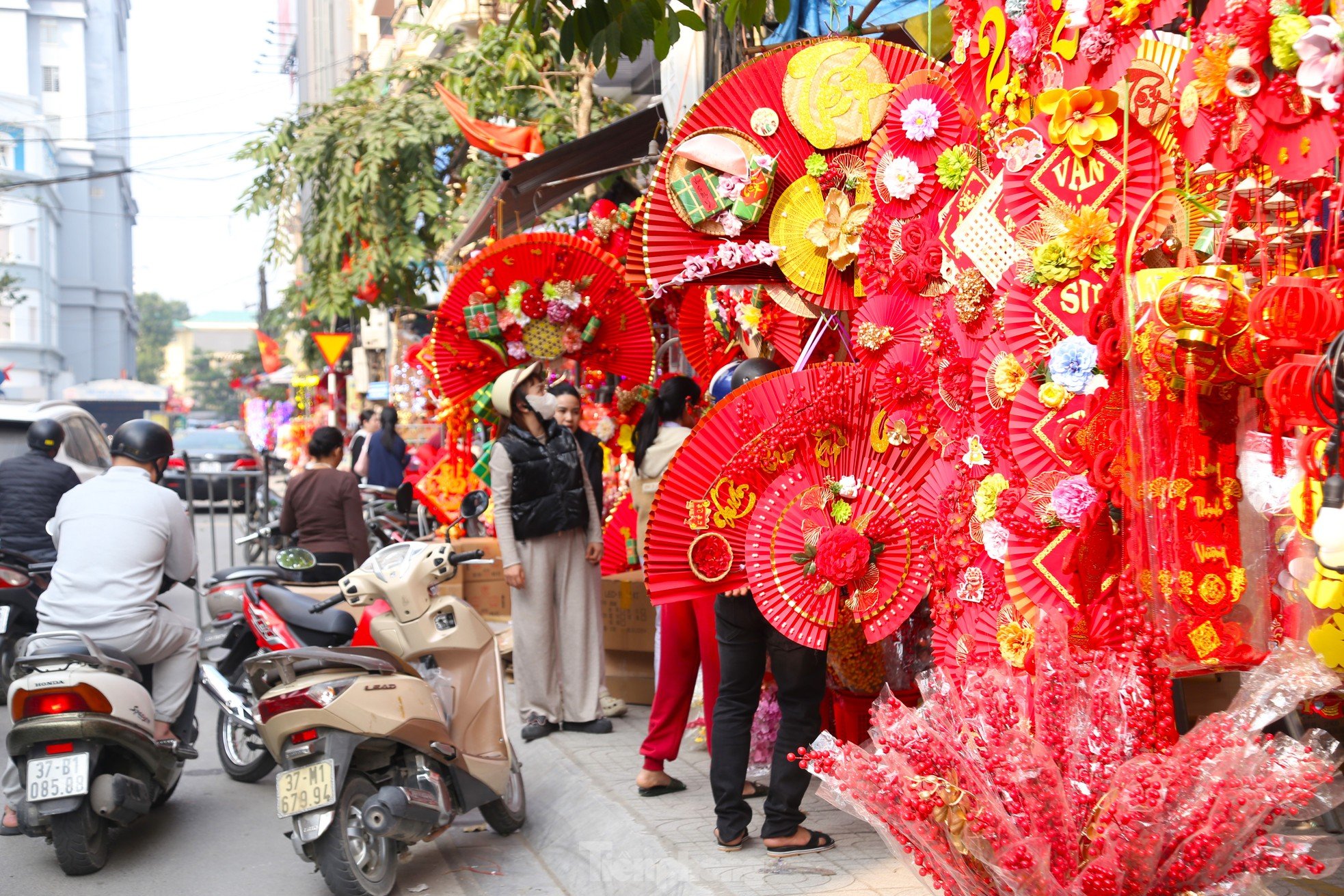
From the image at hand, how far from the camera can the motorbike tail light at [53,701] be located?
4.94m

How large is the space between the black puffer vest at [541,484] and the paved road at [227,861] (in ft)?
4.70

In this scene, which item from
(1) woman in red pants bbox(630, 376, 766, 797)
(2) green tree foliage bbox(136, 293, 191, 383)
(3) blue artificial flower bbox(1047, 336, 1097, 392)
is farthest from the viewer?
(2) green tree foliage bbox(136, 293, 191, 383)

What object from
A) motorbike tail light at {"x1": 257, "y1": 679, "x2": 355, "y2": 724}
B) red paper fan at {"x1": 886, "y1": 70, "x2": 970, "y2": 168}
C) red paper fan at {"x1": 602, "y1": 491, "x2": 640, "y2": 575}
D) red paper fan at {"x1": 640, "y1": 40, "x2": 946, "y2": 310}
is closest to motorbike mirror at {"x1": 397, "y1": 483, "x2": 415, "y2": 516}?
red paper fan at {"x1": 602, "y1": 491, "x2": 640, "y2": 575}

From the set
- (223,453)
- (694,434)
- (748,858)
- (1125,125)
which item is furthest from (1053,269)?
(223,453)

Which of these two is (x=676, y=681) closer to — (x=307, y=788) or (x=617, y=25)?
(x=307, y=788)

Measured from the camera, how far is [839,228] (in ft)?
14.5

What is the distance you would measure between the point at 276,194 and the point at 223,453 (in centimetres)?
1458

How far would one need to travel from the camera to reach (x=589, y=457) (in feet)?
23.4

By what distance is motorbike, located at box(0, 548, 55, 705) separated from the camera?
310 inches

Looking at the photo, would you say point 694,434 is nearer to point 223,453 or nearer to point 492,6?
point 492,6

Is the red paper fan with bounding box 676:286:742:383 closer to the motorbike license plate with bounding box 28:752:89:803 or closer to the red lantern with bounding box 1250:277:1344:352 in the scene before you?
the motorbike license plate with bounding box 28:752:89:803

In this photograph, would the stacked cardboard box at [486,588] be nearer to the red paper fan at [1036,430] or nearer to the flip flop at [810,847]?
the flip flop at [810,847]

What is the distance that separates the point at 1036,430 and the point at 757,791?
8.49 ft

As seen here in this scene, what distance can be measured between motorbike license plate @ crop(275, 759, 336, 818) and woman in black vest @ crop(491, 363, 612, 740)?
197cm
